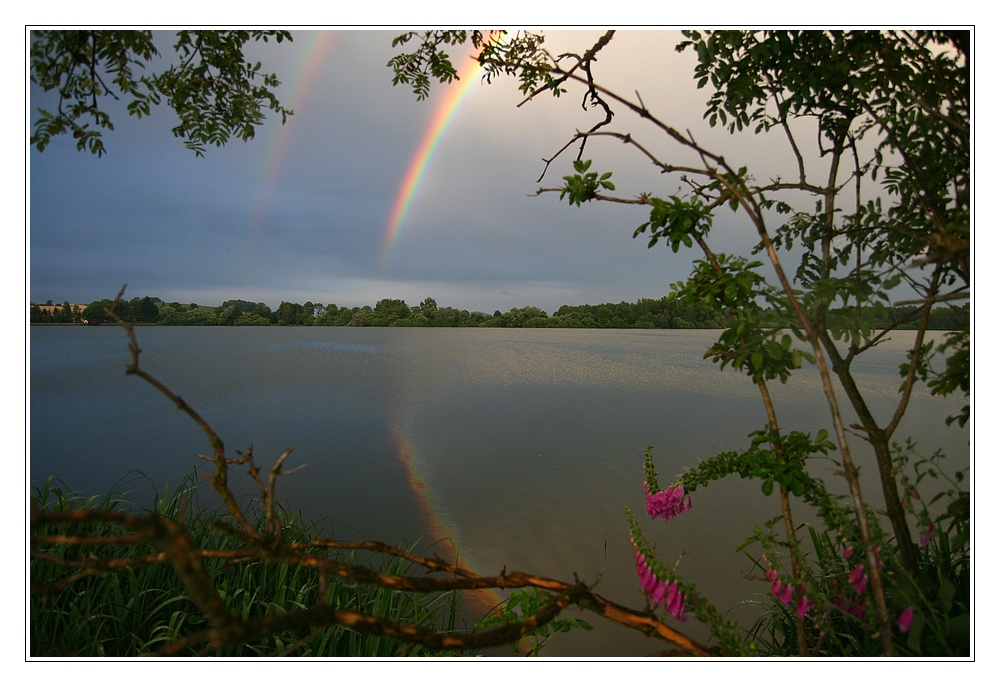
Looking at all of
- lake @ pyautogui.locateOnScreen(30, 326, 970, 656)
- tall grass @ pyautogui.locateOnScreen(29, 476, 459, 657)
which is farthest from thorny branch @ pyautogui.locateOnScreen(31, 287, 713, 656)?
lake @ pyautogui.locateOnScreen(30, 326, 970, 656)

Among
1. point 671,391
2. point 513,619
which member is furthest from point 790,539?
point 671,391

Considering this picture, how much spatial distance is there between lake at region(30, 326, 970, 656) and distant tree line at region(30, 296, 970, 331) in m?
0.24

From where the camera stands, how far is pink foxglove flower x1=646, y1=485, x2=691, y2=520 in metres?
1.49

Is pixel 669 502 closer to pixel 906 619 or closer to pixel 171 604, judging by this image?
pixel 906 619

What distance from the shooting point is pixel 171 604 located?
1615 millimetres

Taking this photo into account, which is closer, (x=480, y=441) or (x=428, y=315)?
(x=480, y=441)

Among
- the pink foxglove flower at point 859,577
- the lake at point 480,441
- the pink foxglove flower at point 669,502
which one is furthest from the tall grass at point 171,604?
the pink foxglove flower at point 859,577

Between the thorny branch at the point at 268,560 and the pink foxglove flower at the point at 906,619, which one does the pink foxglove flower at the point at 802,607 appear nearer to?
the pink foxglove flower at the point at 906,619

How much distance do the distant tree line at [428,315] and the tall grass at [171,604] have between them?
82 cm

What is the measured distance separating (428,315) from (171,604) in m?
3.75

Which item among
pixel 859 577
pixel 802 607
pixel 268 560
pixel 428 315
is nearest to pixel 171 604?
pixel 268 560

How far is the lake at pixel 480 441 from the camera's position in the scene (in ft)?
7.01

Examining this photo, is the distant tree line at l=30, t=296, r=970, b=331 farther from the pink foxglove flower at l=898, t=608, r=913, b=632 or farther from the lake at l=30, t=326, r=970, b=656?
the pink foxglove flower at l=898, t=608, r=913, b=632
